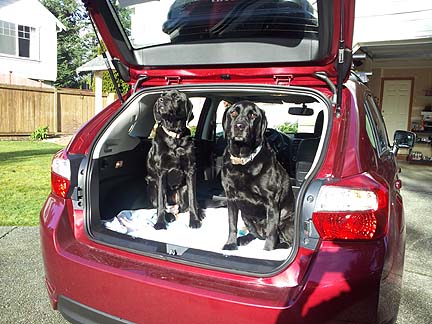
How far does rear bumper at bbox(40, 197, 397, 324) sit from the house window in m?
17.5

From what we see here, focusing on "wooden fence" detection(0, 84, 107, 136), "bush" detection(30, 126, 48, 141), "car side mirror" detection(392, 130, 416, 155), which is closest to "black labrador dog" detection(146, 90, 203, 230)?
"car side mirror" detection(392, 130, 416, 155)

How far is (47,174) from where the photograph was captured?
23.3 ft

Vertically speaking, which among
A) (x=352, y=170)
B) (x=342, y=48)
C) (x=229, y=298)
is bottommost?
(x=229, y=298)

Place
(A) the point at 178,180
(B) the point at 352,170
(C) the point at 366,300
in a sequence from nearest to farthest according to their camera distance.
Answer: (C) the point at 366,300 < (B) the point at 352,170 < (A) the point at 178,180

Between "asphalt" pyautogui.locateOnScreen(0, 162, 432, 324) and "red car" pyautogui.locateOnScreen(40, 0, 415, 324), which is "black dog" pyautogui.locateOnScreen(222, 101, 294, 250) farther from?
"asphalt" pyautogui.locateOnScreen(0, 162, 432, 324)

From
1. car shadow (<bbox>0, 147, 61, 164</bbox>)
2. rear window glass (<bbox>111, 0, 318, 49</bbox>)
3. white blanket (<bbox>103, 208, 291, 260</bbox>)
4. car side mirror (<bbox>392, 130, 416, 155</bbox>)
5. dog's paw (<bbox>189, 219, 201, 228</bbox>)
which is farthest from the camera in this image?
car shadow (<bbox>0, 147, 61, 164</bbox>)

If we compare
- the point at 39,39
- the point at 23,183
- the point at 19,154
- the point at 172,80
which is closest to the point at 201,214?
the point at 172,80

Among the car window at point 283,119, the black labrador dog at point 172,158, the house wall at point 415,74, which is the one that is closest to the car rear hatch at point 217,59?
the black labrador dog at point 172,158

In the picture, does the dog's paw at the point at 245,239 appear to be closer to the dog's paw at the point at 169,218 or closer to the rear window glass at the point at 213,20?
the dog's paw at the point at 169,218

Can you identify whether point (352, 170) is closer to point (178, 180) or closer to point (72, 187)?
point (72, 187)

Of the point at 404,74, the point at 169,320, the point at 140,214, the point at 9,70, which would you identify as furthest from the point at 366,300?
the point at 9,70

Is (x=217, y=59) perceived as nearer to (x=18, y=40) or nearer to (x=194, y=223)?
(x=194, y=223)

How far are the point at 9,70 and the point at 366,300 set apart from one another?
60.8 ft

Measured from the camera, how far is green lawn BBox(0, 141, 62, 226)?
4.74 m
